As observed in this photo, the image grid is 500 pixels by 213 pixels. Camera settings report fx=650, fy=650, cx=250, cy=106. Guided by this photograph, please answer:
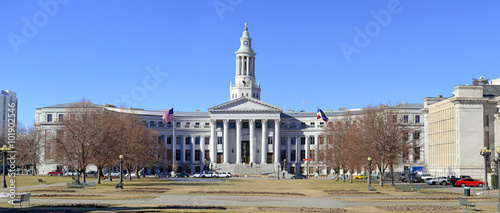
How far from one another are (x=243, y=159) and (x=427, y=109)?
61.3 m

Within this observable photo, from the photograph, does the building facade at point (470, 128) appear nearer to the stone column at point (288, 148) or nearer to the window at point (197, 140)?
the stone column at point (288, 148)

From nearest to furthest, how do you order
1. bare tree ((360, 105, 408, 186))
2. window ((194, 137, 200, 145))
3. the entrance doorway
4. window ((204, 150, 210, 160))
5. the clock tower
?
bare tree ((360, 105, 408, 186))
the entrance doorway
window ((204, 150, 210, 160))
window ((194, 137, 200, 145))
the clock tower

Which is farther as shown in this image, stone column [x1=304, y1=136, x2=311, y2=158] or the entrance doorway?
stone column [x1=304, y1=136, x2=311, y2=158]

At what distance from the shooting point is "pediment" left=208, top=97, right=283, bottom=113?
172 meters

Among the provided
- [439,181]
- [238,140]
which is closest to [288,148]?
[238,140]

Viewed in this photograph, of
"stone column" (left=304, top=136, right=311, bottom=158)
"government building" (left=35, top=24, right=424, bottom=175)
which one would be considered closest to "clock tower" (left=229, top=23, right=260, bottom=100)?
"government building" (left=35, top=24, right=424, bottom=175)

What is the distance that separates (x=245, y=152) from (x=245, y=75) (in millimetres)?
24712

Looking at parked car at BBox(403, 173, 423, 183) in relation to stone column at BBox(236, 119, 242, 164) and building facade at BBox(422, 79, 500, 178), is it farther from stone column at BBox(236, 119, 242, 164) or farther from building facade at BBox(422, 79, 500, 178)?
stone column at BBox(236, 119, 242, 164)

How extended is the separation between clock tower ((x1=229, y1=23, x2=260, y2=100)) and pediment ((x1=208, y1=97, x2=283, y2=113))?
514 inches

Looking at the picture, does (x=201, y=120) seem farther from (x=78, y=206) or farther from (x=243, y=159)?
(x=78, y=206)

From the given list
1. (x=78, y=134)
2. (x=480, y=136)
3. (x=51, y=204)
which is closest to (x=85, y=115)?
(x=78, y=134)

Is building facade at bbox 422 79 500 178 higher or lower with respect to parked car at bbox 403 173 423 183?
higher

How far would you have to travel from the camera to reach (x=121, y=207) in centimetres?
4375

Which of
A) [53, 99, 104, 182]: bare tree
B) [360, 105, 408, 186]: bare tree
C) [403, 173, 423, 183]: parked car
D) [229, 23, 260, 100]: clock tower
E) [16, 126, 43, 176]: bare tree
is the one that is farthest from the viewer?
[229, 23, 260, 100]: clock tower
